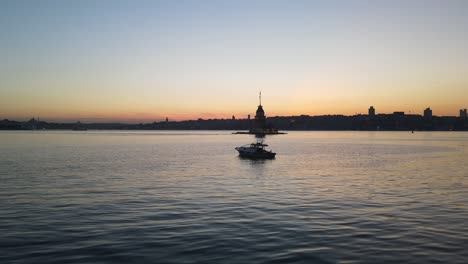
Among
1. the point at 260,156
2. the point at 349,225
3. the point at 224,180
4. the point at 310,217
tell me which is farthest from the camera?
the point at 260,156

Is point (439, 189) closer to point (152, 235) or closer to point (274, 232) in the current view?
point (274, 232)

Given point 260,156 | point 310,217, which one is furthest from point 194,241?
point 260,156

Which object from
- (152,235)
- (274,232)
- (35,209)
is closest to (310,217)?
(274,232)

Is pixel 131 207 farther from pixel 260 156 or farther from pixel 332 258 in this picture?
pixel 260 156

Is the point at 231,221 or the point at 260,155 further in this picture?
the point at 260,155

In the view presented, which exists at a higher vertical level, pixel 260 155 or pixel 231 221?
pixel 231 221

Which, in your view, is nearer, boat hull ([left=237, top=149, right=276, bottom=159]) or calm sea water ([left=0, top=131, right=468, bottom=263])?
calm sea water ([left=0, top=131, right=468, bottom=263])

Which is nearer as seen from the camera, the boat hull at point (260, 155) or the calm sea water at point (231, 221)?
the calm sea water at point (231, 221)

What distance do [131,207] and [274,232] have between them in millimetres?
12552

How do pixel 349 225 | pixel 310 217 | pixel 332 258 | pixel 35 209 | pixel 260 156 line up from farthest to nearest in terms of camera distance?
pixel 260 156
pixel 35 209
pixel 310 217
pixel 349 225
pixel 332 258

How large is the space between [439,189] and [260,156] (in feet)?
165

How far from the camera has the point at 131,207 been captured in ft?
100

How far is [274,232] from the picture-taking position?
22.9 metres

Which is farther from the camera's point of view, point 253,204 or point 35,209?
point 253,204
